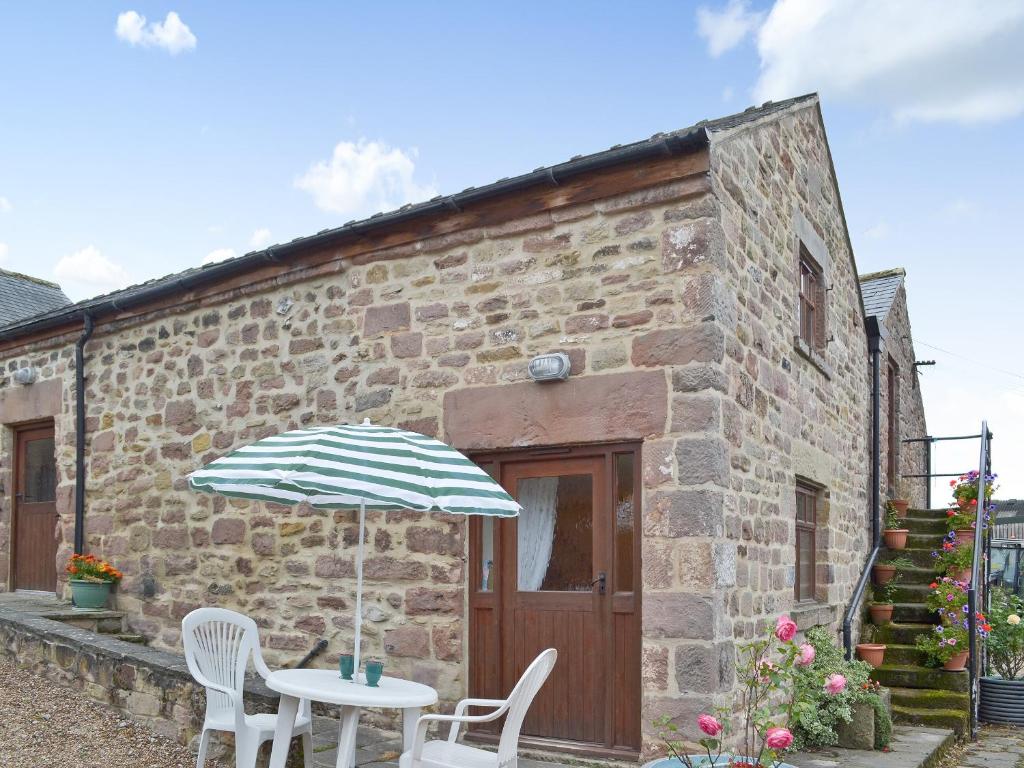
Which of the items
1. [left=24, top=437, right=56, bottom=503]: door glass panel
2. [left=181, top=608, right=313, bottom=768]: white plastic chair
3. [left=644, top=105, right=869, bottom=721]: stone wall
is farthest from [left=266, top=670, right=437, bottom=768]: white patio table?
[left=24, top=437, right=56, bottom=503]: door glass panel

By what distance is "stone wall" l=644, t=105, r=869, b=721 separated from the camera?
221 inches

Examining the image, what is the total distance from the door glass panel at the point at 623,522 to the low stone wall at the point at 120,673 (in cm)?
213

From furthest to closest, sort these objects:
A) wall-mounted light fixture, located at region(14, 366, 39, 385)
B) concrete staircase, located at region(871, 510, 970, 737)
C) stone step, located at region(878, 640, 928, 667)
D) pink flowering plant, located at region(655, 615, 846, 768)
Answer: wall-mounted light fixture, located at region(14, 366, 39, 385)
stone step, located at region(878, 640, 928, 667)
concrete staircase, located at region(871, 510, 970, 737)
pink flowering plant, located at region(655, 615, 846, 768)

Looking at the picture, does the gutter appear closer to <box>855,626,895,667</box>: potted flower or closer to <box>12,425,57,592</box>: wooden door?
<box>12,425,57,592</box>: wooden door

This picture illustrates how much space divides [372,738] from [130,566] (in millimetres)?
3497

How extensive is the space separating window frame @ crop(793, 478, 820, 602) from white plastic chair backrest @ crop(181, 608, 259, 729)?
424 centimetres

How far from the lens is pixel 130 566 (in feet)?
29.0

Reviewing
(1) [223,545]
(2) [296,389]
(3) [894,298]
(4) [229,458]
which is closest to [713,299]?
(4) [229,458]

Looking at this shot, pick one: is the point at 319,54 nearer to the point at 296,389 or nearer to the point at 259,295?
the point at 259,295

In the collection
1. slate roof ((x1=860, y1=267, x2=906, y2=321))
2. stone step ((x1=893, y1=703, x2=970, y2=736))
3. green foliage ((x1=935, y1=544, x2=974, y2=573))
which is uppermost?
slate roof ((x1=860, y1=267, x2=906, y2=321))

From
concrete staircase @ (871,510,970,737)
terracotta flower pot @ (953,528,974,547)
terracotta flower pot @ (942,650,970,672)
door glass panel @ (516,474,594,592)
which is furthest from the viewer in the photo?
terracotta flower pot @ (953,528,974,547)

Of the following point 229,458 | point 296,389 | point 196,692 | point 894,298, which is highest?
point 894,298

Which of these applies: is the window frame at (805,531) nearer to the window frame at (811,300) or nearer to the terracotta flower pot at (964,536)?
the window frame at (811,300)

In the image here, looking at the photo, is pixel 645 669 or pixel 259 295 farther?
pixel 259 295
